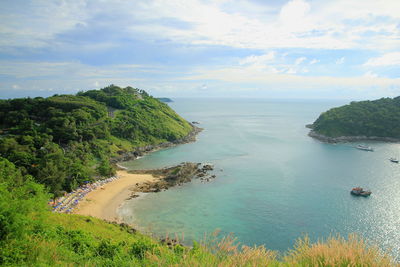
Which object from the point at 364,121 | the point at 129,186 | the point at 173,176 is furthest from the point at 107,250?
the point at 364,121

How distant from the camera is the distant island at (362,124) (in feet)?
255

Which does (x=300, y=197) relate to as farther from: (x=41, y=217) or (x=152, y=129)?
(x=152, y=129)

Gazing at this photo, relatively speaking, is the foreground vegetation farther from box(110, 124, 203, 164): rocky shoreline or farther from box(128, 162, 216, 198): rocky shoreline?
box(110, 124, 203, 164): rocky shoreline

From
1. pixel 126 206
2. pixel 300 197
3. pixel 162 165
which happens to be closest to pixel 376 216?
pixel 300 197

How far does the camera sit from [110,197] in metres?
34.7

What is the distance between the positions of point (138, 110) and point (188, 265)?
251ft

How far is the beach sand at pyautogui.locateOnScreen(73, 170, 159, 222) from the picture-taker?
30.1 m

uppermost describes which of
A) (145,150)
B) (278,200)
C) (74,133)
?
(74,133)

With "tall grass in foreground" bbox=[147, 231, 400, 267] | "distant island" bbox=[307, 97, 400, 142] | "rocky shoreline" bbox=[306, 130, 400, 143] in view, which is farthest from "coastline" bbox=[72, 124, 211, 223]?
"distant island" bbox=[307, 97, 400, 142]

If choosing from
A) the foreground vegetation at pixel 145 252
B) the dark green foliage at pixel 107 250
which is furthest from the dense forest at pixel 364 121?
the foreground vegetation at pixel 145 252

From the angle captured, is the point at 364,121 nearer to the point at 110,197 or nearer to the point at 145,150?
the point at 145,150

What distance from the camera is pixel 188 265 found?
19.3 feet

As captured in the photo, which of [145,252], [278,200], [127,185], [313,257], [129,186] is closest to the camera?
[313,257]

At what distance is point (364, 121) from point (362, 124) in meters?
2.03
